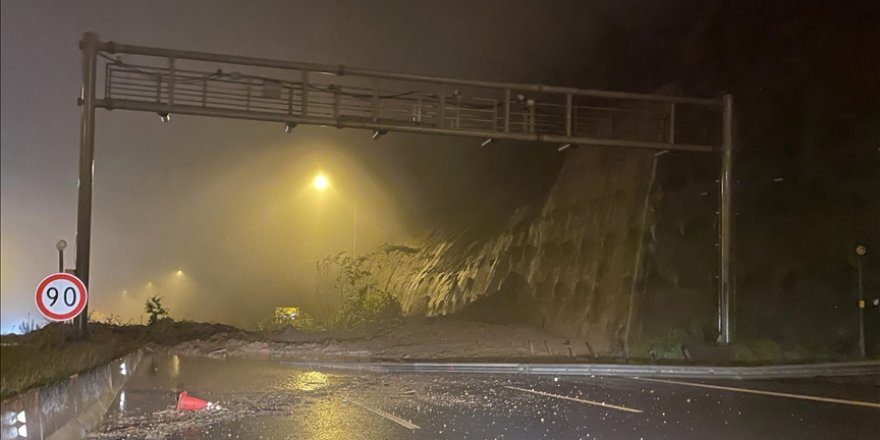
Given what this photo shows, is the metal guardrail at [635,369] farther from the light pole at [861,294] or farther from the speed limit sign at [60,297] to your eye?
the speed limit sign at [60,297]

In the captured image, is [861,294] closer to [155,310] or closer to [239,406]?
[239,406]

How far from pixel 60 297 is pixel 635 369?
11.9m

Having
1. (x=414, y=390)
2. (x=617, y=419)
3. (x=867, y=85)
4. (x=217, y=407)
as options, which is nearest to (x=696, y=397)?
(x=617, y=419)

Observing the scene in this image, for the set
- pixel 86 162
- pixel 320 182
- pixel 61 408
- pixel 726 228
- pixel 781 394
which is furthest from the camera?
pixel 320 182

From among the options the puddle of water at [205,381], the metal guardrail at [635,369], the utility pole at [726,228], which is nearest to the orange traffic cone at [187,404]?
the puddle of water at [205,381]

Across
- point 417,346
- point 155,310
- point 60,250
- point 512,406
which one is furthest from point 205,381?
point 155,310

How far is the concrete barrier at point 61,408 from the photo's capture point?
6414mm

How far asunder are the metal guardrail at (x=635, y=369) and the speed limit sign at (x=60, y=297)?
7.98 metres

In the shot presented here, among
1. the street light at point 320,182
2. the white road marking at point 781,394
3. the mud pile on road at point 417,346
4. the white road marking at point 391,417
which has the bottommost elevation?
the mud pile on road at point 417,346

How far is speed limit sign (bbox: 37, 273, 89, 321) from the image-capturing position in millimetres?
10773

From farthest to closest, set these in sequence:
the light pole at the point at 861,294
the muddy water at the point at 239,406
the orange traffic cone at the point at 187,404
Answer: the light pole at the point at 861,294 < the orange traffic cone at the point at 187,404 < the muddy water at the point at 239,406

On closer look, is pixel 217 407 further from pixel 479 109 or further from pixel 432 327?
pixel 432 327

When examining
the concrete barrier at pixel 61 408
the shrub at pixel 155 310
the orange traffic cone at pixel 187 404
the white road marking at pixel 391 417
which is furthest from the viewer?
the shrub at pixel 155 310

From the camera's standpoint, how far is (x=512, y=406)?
11.1 metres
